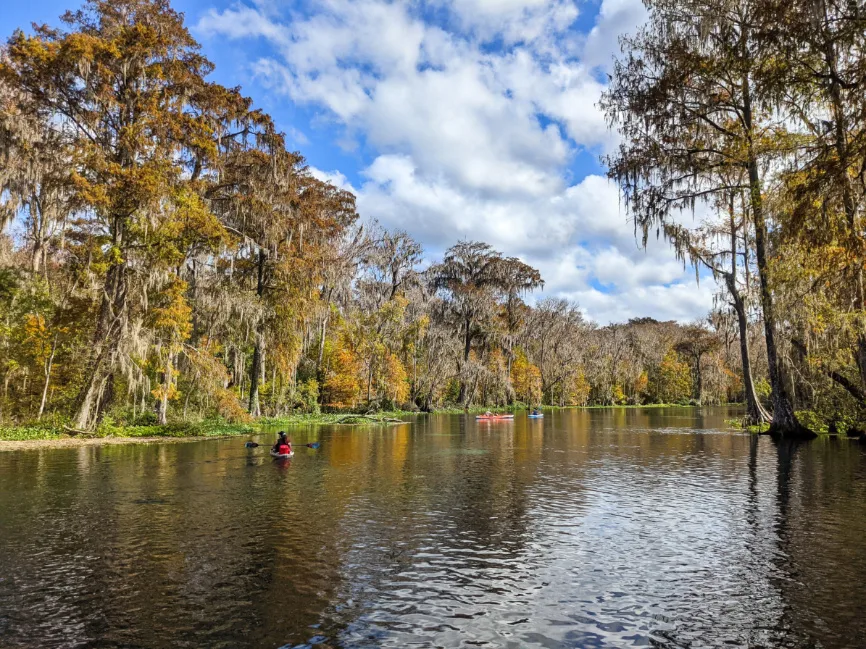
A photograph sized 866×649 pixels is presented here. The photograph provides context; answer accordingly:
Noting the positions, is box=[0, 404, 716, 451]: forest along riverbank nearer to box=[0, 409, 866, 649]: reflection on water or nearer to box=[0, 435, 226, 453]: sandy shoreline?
box=[0, 435, 226, 453]: sandy shoreline

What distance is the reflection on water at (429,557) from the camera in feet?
20.6

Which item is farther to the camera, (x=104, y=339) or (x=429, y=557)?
(x=104, y=339)

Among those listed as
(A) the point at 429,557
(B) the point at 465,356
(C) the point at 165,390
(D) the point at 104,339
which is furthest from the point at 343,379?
(A) the point at 429,557

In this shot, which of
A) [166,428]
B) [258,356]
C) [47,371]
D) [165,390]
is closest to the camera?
[47,371]

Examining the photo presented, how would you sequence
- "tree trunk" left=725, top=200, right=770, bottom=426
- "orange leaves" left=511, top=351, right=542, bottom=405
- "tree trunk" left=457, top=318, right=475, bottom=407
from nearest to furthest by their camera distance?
"tree trunk" left=725, top=200, right=770, bottom=426 < "tree trunk" left=457, top=318, right=475, bottom=407 < "orange leaves" left=511, top=351, right=542, bottom=405

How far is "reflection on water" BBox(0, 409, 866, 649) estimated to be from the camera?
629cm

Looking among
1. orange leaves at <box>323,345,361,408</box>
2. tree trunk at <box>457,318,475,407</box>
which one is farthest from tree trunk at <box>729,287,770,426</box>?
tree trunk at <box>457,318,475,407</box>

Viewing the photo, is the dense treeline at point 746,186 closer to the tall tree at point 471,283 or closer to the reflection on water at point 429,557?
the reflection on water at point 429,557

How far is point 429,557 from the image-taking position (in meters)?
8.81

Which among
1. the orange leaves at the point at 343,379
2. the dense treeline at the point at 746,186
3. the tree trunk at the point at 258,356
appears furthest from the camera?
the orange leaves at the point at 343,379

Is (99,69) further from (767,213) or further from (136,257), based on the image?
(767,213)

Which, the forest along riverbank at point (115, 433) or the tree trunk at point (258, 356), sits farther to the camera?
the tree trunk at point (258, 356)

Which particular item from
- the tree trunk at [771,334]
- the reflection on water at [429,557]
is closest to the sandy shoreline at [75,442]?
the reflection on water at [429,557]

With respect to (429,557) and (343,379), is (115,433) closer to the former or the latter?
(429,557)
